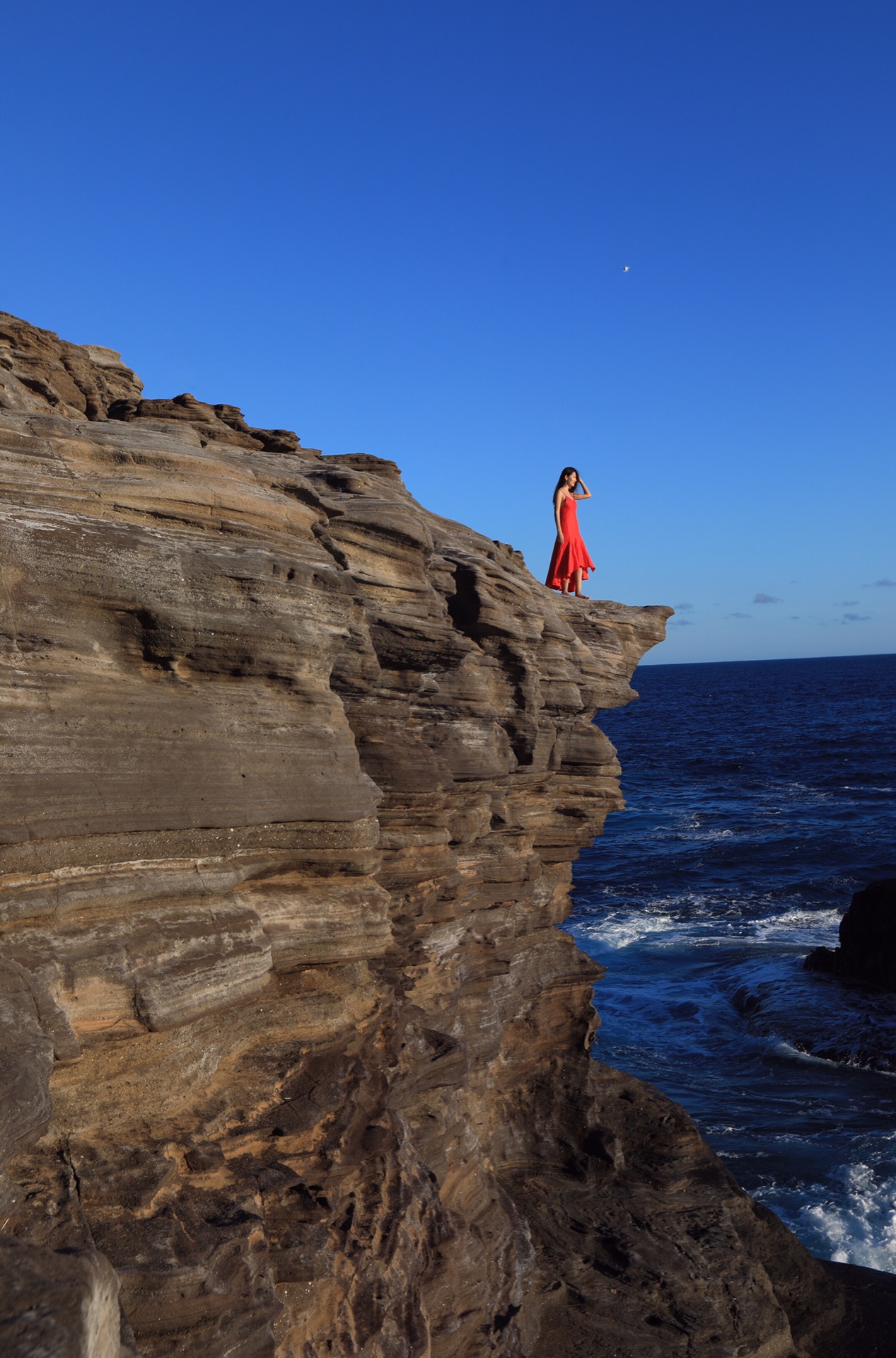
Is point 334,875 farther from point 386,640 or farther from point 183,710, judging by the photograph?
point 386,640

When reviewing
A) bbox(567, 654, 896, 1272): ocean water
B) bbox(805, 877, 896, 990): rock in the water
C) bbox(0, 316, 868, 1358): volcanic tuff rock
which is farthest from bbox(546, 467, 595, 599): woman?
bbox(805, 877, 896, 990): rock in the water

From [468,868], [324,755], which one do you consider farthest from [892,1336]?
[324,755]

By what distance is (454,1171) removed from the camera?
13367 mm

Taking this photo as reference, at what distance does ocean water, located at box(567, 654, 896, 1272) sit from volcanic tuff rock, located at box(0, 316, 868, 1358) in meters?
4.20

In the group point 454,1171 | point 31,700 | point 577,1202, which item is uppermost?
point 31,700

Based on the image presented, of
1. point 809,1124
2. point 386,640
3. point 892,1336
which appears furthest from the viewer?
point 809,1124

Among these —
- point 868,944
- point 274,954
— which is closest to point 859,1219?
point 868,944

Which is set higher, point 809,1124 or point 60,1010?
point 60,1010

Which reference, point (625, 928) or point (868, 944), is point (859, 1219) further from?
point (625, 928)

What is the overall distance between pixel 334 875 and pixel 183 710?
256cm

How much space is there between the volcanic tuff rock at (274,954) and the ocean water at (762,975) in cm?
420

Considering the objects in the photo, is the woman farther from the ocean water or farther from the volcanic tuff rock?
the ocean water

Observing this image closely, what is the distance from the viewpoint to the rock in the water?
2828 centimetres

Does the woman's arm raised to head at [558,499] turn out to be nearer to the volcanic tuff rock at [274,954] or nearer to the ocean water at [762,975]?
the volcanic tuff rock at [274,954]
